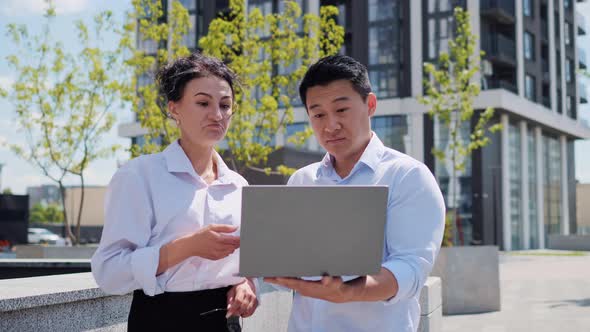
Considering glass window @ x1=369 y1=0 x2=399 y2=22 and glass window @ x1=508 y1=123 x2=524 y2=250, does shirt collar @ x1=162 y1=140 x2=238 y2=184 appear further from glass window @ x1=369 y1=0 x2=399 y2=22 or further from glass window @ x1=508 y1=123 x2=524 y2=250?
glass window @ x1=508 y1=123 x2=524 y2=250

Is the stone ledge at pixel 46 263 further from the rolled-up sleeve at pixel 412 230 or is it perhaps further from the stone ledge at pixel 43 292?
the rolled-up sleeve at pixel 412 230

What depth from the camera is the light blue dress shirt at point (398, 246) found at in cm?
237

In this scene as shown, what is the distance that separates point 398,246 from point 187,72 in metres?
1.13

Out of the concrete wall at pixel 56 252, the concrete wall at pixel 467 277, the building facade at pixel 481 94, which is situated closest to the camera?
the concrete wall at pixel 467 277

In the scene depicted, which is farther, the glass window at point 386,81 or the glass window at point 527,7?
the glass window at point 527,7

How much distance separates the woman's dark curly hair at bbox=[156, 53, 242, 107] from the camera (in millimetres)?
2869

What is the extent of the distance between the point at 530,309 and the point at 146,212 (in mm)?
11475

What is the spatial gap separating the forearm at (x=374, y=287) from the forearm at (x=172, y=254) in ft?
2.22

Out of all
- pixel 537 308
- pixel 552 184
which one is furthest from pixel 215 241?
pixel 552 184

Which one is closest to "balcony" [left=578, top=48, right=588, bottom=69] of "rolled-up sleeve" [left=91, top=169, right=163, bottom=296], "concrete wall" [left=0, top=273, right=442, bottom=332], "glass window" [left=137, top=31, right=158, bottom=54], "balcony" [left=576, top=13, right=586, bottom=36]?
"balcony" [left=576, top=13, right=586, bottom=36]

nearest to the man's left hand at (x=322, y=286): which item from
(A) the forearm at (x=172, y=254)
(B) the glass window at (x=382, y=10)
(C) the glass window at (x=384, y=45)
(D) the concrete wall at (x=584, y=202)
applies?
(A) the forearm at (x=172, y=254)

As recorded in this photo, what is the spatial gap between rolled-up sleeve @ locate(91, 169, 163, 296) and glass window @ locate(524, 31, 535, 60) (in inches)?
1770

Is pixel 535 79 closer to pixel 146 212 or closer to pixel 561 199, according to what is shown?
pixel 561 199

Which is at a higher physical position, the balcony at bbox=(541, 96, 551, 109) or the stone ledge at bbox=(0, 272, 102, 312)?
the balcony at bbox=(541, 96, 551, 109)
